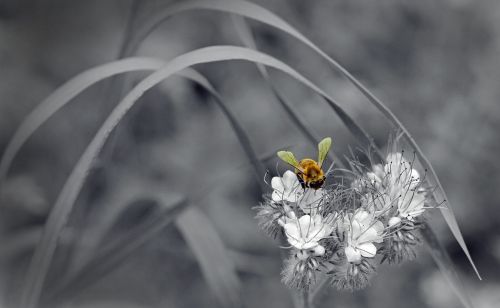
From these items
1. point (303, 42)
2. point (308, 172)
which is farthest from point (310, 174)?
point (303, 42)

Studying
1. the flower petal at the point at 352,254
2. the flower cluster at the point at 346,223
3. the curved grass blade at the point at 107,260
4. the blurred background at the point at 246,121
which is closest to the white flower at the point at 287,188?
the flower cluster at the point at 346,223

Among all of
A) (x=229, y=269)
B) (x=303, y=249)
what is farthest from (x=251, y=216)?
(x=303, y=249)

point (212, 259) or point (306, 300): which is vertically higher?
point (212, 259)

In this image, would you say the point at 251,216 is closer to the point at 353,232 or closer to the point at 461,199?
the point at 461,199

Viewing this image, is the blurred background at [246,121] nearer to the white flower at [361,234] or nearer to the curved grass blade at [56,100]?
the curved grass blade at [56,100]

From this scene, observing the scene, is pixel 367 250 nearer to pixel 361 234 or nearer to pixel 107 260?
pixel 361 234

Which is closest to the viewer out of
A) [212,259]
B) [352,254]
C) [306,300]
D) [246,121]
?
[352,254]
